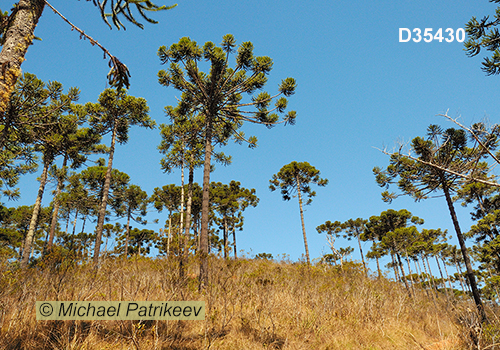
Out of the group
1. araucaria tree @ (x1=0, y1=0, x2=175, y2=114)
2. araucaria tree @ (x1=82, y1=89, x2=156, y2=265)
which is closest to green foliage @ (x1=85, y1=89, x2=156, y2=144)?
araucaria tree @ (x1=82, y1=89, x2=156, y2=265)

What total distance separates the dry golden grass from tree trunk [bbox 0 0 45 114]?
342 centimetres

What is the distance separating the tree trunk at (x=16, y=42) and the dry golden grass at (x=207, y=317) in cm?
342

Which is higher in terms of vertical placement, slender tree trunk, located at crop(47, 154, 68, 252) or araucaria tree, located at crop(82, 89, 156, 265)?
araucaria tree, located at crop(82, 89, 156, 265)

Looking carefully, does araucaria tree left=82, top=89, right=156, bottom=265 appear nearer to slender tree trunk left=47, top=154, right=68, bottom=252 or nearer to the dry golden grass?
slender tree trunk left=47, top=154, right=68, bottom=252

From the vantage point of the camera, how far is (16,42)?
12.3 feet

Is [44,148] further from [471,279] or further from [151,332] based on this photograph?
[471,279]

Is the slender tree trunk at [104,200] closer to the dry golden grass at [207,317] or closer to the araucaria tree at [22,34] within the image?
the dry golden grass at [207,317]

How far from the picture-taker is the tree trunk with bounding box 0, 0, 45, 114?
347cm

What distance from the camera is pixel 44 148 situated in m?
15.3

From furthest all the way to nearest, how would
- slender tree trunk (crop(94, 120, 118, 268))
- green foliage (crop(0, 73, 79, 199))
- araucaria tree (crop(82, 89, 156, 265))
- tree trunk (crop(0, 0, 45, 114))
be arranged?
araucaria tree (crop(82, 89, 156, 265)) < slender tree trunk (crop(94, 120, 118, 268)) < green foliage (crop(0, 73, 79, 199)) < tree trunk (crop(0, 0, 45, 114))

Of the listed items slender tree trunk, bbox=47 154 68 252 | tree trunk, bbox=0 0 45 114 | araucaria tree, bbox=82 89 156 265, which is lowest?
tree trunk, bbox=0 0 45 114

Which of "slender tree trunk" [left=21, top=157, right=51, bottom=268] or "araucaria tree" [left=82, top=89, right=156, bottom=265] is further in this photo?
"araucaria tree" [left=82, top=89, right=156, bottom=265]

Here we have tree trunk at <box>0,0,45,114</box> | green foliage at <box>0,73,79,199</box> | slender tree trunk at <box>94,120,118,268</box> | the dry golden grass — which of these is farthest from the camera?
slender tree trunk at <box>94,120,118,268</box>

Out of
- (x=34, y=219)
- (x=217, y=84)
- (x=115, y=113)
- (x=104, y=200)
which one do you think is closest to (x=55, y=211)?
(x=34, y=219)
